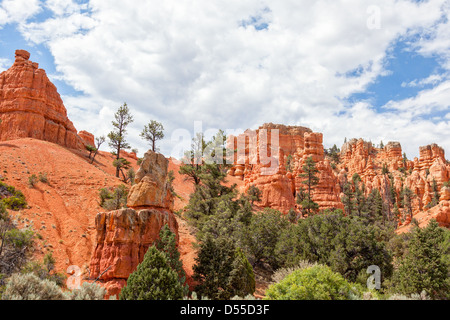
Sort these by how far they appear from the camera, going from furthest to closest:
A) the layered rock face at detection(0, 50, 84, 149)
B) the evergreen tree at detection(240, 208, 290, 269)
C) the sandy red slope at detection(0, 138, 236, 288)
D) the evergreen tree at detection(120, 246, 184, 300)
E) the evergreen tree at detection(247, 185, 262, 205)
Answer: the layered rock face at detection(0, 50, 84, 149)
the evergreen tree at detection(247, 185, 262, 205)
the evergreen tree at detection(240, 208, 290, 269)
the sandy red slope at detection(0, 138, 236, 288)
the evergreen tree at detection(120, 246, 184, 300)

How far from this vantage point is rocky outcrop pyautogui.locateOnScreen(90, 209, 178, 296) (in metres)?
16.4

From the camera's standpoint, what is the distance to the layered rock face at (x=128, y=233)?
16469mm

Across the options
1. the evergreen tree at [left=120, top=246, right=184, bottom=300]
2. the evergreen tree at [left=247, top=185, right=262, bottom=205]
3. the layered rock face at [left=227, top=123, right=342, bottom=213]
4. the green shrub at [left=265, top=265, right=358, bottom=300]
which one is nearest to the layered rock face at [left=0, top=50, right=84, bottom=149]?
the layered rock face at [left=227, top=123, right=342, bottom=213]

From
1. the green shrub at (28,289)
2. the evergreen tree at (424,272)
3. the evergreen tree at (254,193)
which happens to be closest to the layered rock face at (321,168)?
the evergreen tree at (254,193)

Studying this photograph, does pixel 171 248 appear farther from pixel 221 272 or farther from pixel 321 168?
pixel 321 168

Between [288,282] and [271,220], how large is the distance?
1333 cm

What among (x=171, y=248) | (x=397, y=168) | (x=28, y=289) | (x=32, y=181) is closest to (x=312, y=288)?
(x=171, y=248)

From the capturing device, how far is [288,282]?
14141mm

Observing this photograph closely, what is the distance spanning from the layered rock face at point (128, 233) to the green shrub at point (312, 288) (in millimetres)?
7583

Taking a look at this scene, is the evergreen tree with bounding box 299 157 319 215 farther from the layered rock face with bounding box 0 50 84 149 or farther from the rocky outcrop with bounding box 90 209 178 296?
the layered rock face with bounding box 0 50 84 149

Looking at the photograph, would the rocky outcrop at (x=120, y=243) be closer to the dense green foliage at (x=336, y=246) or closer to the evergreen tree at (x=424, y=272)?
the dense green foliage at (x=336, y=246)

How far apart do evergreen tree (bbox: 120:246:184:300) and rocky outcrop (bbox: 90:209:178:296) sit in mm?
3328
